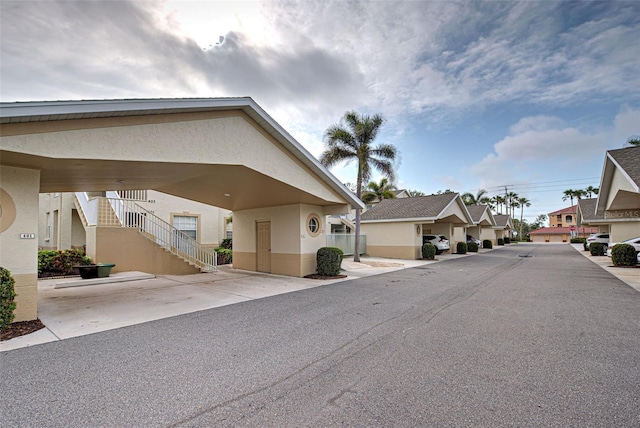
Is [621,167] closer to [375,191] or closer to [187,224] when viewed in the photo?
[187,224]

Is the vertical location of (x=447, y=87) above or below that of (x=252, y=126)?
above

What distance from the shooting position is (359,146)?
19.2 metres

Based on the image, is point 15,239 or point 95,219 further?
point 95,219

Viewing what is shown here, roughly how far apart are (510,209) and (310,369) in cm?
8861

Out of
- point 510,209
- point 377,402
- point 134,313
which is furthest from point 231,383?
point 510,209

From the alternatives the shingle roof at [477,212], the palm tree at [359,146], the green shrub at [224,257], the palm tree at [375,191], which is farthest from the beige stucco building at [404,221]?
the green shrub at [224,257]

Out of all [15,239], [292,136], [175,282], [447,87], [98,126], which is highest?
[447,87]

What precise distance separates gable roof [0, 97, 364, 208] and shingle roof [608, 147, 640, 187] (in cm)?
1058

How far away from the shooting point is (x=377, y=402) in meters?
3.24

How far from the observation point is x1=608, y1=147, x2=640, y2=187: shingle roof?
10.0 meters

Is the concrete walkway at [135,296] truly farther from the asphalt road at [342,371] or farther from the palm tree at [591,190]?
the palm tree at [591,190]

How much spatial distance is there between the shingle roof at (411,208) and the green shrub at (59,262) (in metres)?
18.5

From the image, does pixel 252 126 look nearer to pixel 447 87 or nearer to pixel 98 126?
pixel 98 126

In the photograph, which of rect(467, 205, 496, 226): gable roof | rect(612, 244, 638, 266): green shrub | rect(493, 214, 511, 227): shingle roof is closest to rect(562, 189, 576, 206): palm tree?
rect(493, 214, 511, 227): shingle roof
